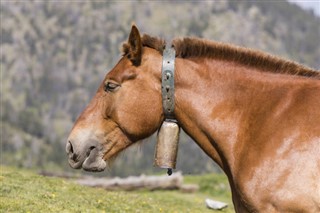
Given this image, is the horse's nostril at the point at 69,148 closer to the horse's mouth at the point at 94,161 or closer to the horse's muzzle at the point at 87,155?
the horse's muzzle at the point at 87,155

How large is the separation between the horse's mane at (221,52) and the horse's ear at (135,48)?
6.9 inches

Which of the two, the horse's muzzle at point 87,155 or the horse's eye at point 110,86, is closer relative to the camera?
the horse's muzzle at point 87,155

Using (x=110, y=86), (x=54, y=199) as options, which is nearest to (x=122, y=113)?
(x=110, y=86)

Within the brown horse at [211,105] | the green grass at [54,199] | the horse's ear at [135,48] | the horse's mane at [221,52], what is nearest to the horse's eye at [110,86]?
the brown horse at [211,105]

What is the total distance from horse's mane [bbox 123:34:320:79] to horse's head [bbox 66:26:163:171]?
204 mm

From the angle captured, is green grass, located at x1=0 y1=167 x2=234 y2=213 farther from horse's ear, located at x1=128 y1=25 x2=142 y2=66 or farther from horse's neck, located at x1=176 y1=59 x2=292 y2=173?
horse's neck, located at x1=176 y1=59 x2=292 y2=173

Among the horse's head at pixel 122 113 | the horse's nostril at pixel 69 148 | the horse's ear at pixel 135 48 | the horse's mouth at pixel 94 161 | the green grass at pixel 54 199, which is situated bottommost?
the green grass at pixel 54 199

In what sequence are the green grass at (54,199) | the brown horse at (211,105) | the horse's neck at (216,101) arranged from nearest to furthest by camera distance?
the brown horse at (211,105), the horse's neck at (216,101), the green grass at (54,199)

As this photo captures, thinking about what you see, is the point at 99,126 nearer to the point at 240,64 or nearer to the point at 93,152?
the point at 93,152

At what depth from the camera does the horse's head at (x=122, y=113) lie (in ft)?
24.1

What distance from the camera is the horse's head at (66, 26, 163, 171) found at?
7.36 meters

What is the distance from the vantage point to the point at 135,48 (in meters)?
7.38

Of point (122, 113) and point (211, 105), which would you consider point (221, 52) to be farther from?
point (122, 113)

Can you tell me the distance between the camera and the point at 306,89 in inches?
275
